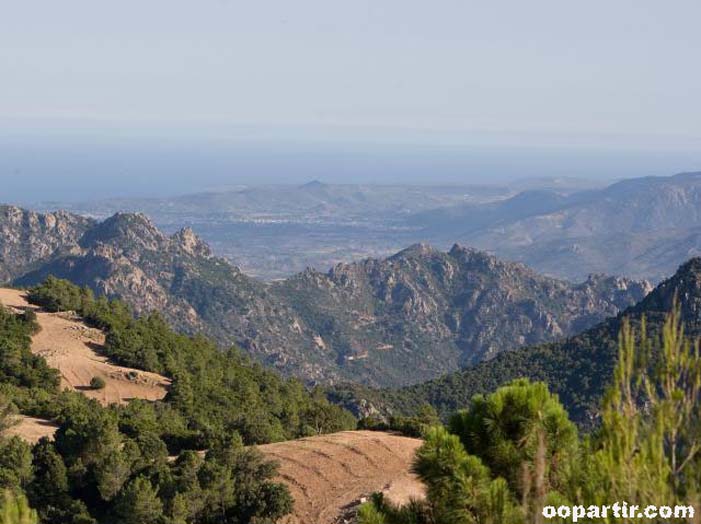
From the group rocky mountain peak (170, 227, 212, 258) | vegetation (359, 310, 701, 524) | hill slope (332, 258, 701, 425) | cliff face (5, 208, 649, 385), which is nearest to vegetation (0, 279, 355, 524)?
vegetation (359, 310, 701, 524)

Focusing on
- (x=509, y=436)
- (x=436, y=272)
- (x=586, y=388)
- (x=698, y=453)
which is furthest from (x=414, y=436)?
(x=436, y=272)

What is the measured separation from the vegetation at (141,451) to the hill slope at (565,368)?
120 ft

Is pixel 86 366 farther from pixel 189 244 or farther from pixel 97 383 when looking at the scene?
pixel 189 244

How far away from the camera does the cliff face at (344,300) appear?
138500 mm

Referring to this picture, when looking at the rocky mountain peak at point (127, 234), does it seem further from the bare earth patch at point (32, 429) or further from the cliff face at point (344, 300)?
the bare earth patch at point (32, 429)

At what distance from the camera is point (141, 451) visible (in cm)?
2892

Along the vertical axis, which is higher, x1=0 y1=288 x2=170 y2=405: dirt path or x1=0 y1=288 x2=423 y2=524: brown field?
x1=0 y1=288 x2=423 y2=524: brown field

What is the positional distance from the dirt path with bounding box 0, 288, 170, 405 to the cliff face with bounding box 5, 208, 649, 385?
242 feet

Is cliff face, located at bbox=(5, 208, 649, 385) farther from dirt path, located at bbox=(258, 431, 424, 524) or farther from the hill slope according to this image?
dirt path, located at bbox=(258, 431, 424, 524)

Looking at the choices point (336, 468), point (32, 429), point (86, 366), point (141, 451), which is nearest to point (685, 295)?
point (86, 366)

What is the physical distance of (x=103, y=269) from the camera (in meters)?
135

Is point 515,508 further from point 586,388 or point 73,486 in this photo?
point 586,388

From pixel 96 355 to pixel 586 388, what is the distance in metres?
51.4

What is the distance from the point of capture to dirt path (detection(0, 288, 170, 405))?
49750 millimetres
